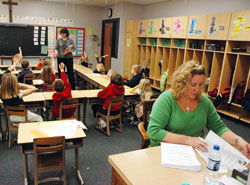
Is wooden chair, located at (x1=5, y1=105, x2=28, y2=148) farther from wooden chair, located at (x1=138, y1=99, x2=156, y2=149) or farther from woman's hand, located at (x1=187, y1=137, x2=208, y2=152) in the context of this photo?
woman's hand, located at (x1=187, y1=137, x2=208, y2=152)

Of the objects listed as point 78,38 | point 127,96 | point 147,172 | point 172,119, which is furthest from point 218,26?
point 78,38

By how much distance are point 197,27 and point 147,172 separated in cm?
475

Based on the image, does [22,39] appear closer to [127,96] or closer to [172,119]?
[127,96]

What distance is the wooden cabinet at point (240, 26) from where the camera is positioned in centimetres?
407

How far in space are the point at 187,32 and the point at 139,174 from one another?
496 cm

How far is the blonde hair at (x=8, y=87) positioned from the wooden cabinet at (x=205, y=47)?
2.94 metres

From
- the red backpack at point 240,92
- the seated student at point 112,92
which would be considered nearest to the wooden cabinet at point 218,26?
the red backpack at point 240,92

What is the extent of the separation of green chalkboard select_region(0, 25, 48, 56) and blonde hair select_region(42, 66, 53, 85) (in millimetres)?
4380

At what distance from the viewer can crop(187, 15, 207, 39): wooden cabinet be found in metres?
5.01

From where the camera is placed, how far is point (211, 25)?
4.84 meters

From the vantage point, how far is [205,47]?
5082 mm

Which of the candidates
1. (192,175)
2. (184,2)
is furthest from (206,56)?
(192,175)

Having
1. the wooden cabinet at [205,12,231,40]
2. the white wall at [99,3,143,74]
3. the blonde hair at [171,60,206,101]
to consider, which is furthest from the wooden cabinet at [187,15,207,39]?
the blonde hair at [171,60,206,101]

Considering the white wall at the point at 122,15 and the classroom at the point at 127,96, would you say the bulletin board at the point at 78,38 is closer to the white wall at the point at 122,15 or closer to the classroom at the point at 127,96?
the classroom at the point at 127,96
